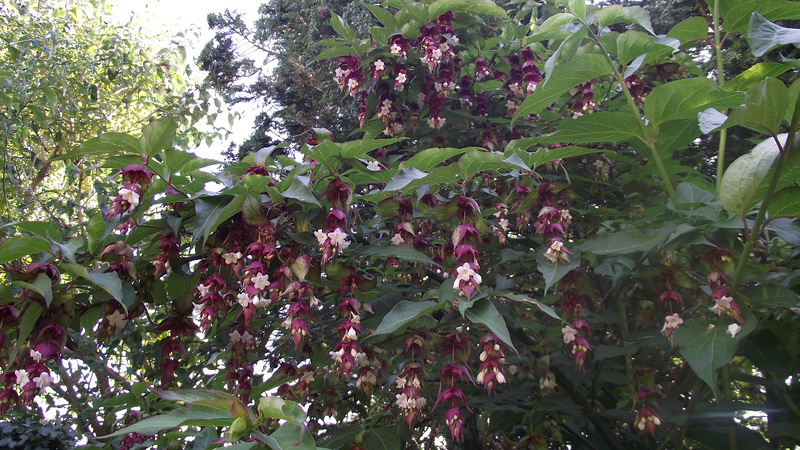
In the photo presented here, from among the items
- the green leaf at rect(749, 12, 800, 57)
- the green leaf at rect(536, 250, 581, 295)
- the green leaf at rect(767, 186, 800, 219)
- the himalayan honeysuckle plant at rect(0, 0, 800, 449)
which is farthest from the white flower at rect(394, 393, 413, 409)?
the green leaf at rect(749, 12, 800, 57)

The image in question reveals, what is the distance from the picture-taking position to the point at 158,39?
764 centimetres

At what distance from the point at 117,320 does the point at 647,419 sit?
1.38 metres

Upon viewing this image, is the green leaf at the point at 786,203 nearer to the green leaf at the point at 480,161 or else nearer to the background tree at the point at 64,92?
the green leaf at the point at 480,161

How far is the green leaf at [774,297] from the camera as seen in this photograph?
3.62ft

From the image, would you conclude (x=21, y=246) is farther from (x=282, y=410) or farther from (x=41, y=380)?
(x=282, y=410)

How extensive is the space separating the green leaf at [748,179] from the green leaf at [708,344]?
0.26m

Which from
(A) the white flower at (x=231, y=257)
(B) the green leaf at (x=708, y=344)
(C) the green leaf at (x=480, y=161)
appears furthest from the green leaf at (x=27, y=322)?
(B) the green leaf at (x=708, y=344)

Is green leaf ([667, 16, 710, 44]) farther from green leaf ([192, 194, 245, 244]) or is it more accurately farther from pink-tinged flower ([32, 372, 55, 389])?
pink-tinged flower ([32, 372, 55, 389])

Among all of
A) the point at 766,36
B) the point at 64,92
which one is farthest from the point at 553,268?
the point at 64,92

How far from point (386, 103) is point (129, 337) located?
183cm

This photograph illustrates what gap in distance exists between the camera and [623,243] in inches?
47.4

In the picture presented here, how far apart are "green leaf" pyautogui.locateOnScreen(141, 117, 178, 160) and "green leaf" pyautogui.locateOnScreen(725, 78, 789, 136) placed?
1.25m

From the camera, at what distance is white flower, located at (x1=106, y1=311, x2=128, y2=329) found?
4.00 ft

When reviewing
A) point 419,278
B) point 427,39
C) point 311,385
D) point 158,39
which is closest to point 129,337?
point 311,385
